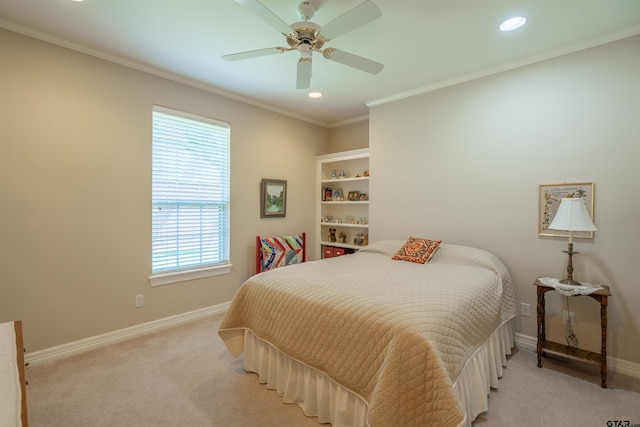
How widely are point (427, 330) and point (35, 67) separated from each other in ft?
11.1

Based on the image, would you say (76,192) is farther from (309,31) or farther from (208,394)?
(309,31)

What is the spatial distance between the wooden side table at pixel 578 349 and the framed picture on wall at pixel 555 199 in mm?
498

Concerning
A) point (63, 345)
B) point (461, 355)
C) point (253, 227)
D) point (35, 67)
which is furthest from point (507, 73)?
point (63, 345)

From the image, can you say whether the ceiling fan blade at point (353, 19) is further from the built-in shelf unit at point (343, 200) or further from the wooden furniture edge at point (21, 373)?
the built-in shelf unit at point (343, 200)

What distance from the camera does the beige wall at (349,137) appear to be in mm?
4449

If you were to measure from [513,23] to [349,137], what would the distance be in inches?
105

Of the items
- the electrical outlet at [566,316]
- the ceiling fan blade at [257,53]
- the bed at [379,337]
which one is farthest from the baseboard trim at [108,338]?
the electrical outlet at [566,316]

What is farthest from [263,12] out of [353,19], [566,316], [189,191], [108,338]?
[566,316]

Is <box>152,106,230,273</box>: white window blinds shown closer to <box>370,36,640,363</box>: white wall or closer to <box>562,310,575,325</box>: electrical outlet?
<box>370,36,640,363</box>: white wall

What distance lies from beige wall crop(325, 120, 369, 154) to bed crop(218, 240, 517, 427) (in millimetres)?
2487

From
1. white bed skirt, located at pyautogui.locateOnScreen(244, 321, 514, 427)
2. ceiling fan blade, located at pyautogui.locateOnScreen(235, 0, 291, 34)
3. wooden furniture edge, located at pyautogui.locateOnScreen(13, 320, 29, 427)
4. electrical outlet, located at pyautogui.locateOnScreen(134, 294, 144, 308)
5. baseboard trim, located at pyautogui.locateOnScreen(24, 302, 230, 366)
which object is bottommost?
baseboard trim, located at pyautogui.locateOnScreen(24, 302, 230, 366)

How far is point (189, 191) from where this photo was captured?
10.7 feet

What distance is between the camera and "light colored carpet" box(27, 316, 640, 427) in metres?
1.74

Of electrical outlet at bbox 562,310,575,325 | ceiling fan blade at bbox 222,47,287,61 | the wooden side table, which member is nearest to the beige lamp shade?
the wooden side table
